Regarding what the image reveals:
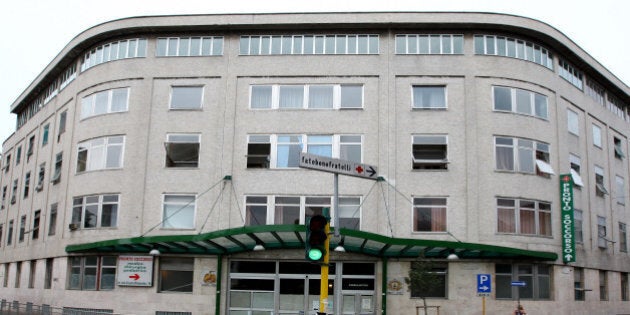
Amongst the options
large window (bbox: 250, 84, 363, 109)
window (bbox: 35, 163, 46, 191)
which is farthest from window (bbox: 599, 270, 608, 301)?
window (bbox: 35, 163, 46, 191)

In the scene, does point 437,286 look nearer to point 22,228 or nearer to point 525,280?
point 525,280

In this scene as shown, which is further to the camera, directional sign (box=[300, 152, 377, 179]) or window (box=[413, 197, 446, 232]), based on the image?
window (box=[413, 197, 446, 232])

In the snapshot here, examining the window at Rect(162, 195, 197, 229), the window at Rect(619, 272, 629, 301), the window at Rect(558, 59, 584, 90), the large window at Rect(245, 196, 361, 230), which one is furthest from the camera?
the window at Rect(619, 272, 629, 301)

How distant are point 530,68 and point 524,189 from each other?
18.7 feet

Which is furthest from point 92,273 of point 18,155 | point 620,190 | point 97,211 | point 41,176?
point 620,190

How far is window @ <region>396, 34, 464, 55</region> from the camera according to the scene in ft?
103

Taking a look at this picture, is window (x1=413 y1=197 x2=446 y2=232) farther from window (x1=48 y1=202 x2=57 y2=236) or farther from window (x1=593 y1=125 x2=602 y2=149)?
window (x1=48 y1=202 x2=57 y2=236)

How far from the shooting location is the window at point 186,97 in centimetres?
3165

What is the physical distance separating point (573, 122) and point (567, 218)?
5.79m

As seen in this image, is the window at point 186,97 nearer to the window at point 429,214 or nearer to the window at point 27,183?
the window at point 429,214

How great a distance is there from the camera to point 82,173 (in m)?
32.5

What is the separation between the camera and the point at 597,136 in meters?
36.5

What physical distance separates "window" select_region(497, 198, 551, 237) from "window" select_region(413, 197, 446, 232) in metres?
2.41

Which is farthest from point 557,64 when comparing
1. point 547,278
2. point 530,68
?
point 547,278
